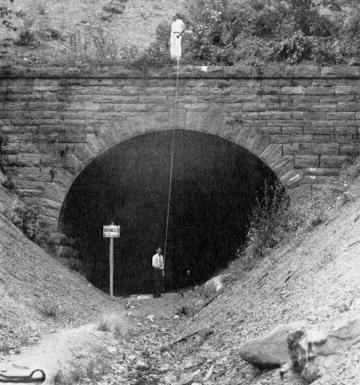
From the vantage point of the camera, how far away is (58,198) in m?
12.2

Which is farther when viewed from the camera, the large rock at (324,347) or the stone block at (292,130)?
the stone block at (292,130)

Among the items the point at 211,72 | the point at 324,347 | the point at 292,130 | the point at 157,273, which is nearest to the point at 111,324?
the point at 324,347

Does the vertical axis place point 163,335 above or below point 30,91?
below

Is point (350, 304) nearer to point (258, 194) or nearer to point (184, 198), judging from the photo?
point (258, 194)

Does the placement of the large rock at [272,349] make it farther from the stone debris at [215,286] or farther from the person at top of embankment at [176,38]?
the person at top of embankment at [176,38]

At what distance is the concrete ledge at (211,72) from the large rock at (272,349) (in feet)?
25.4

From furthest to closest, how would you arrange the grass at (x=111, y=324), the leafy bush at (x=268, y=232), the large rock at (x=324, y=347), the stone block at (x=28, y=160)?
1. the stone block at (x=28, y=160)
2. the leafy bush at (x=268, y=232)
3. the grass at (x=111, y=324)
4. the large rock at (x=324, y=347)

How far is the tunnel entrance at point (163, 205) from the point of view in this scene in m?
13.5

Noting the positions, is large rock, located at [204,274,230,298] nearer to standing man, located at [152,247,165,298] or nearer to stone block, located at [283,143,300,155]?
standing man, located at [152,247,165,298]

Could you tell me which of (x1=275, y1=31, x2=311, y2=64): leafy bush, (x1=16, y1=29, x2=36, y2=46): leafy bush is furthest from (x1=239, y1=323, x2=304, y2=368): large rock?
(x1=16, y1=29, x2=36, y2=46): leafy bush

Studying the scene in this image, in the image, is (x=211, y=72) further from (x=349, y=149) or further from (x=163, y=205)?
(x=163, y=205)

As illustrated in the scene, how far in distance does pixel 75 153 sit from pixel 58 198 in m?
0.89

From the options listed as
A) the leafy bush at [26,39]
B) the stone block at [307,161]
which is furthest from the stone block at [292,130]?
the leafy bush at [26,39]

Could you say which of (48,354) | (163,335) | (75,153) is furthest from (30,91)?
(48,354)
